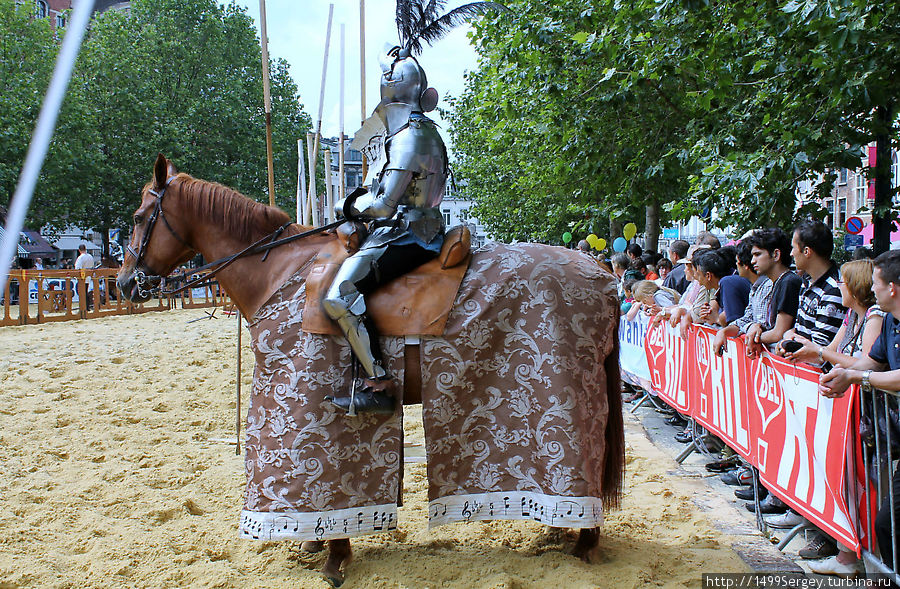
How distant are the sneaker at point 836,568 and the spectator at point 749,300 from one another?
159cm

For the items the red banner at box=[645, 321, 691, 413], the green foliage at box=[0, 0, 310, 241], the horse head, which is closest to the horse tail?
the red banner at box=[645, 321, 691, 413]

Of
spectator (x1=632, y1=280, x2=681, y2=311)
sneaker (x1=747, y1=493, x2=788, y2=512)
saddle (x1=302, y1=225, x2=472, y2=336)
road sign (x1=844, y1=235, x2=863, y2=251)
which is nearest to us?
saddle (x1=302, y1=225, x2=472, y2=336)

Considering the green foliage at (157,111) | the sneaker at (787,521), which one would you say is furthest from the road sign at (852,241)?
the green foliage at (157,111)

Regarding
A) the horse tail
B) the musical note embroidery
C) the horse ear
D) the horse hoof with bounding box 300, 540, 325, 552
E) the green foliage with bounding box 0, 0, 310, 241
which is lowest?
the horse hoof with bounding box 300, 540, 325, 552

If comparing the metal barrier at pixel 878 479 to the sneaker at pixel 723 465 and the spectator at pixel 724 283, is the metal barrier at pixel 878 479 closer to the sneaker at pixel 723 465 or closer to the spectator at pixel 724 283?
the sneaker at pixel 723 465

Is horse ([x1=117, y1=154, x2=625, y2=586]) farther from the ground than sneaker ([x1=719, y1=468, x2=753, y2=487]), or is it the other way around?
horse ([x1=117, y1=154, x2=625, y2=586])

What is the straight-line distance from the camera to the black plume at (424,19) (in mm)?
4020

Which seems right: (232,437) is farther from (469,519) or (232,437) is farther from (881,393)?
(881,393)

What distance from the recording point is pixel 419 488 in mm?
4805

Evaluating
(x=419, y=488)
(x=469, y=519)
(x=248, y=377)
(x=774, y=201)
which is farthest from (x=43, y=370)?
(x=774, y=201)

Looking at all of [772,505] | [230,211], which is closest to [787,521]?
[772,505]

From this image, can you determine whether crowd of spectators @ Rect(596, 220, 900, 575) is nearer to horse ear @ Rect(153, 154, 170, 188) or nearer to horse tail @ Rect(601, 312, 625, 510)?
horse tail @ Rect(601, 312, 625, 510)

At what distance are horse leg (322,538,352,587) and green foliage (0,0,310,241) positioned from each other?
2623 centimetres

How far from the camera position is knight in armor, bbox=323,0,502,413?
3406 millimetres
